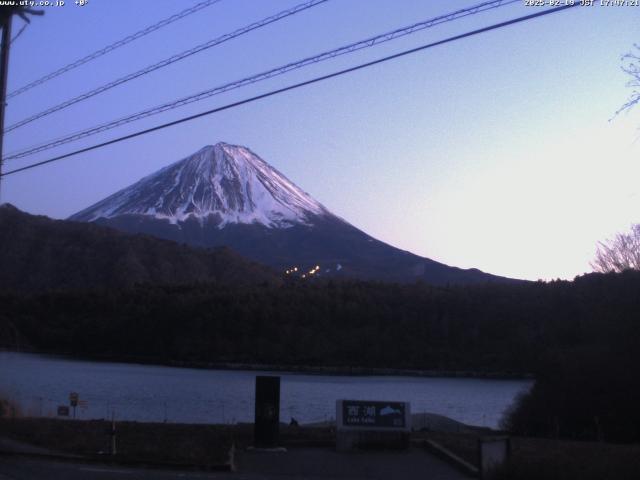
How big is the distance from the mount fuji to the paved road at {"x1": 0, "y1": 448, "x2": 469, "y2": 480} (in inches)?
5365

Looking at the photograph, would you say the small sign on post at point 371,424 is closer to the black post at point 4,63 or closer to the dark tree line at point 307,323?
the black post at point 4,63

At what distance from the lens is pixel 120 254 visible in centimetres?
11475

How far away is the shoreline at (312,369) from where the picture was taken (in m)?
74.0

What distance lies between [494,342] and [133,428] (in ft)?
200

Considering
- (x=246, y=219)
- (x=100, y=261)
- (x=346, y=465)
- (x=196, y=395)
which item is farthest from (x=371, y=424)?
(x=246, y=219)

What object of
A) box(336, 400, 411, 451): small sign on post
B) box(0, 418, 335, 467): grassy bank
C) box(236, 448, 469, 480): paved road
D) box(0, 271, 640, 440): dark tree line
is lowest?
box(236, 448, 469, 480): paved road

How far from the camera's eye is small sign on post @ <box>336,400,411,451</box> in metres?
19.0

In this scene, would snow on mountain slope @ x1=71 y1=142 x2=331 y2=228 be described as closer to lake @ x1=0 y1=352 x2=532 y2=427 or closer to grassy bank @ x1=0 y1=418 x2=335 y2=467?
lake @ x1=0 y1=352 x2=532 y2=427

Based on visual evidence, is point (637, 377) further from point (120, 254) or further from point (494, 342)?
point (120, 254)

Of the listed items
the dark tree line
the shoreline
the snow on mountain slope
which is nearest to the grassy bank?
the dark tree line

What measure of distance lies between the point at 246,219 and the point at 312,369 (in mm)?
108585

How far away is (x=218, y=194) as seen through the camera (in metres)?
186

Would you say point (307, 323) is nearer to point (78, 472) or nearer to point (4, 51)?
point (4, 51)

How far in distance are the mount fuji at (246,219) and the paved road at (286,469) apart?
447 ft
